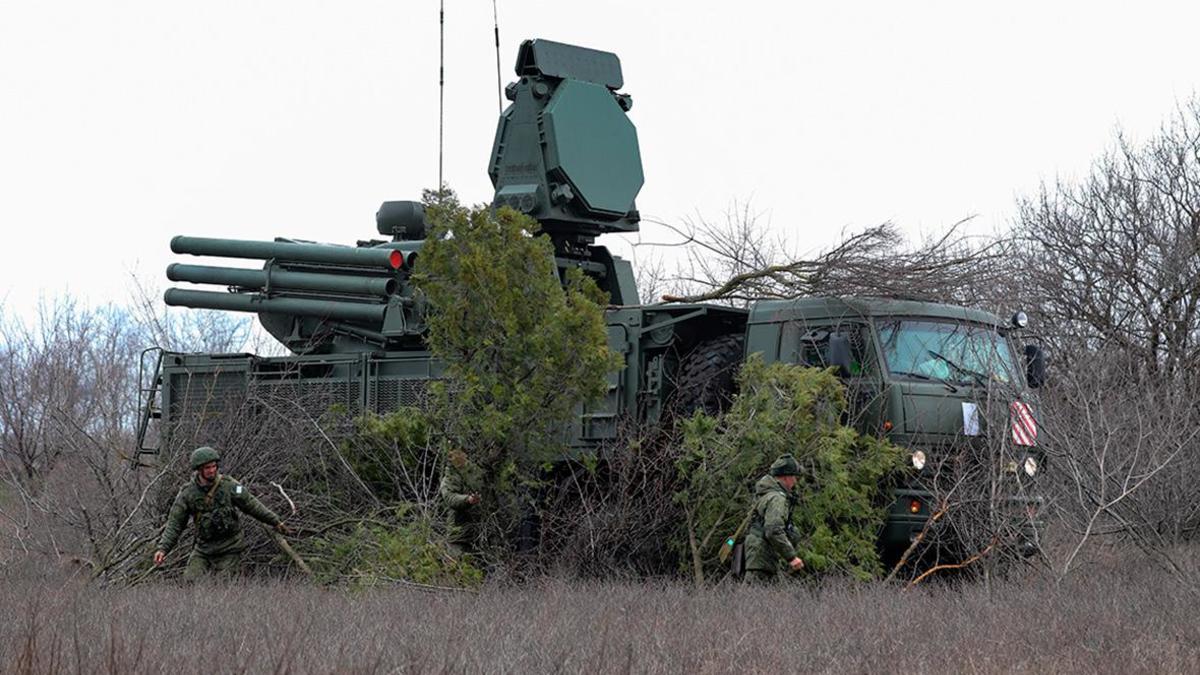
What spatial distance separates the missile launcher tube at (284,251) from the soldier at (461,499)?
2.70 meters

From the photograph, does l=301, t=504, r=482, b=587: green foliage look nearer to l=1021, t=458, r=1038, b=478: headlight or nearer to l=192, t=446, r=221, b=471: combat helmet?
l=192, t=446, r=221, b=471: combat helmet

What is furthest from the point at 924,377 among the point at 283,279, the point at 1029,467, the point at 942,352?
the point at 283,279

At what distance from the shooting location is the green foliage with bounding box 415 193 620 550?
564 inches

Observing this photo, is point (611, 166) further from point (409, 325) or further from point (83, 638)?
point (83, 638)

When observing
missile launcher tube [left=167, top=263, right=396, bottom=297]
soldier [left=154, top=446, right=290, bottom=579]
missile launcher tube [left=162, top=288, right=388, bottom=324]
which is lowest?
soldier [left=154, top=446, right=290, bottom=579]

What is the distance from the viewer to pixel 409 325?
16234mm

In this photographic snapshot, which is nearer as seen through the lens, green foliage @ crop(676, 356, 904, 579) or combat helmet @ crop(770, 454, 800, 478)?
combat helmet @ crop(770, 454, 800, 478)

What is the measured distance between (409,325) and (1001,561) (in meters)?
5.82

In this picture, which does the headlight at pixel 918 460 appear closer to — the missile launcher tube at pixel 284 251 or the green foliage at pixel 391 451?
the green foliage at pixel 391 451

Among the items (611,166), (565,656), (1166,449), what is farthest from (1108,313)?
(565,656)

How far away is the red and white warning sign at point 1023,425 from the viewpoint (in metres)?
14.0

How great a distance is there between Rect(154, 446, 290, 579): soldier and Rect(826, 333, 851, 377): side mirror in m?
4.68

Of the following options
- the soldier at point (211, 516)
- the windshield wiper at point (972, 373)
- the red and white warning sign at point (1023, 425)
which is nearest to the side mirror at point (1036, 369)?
the windshield wiper at point (972, 373)

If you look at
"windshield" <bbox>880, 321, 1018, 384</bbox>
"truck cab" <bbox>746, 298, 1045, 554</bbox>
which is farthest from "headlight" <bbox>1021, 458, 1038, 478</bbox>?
"windshield" <bbox>880, 321, 1018, 384</bbox>
